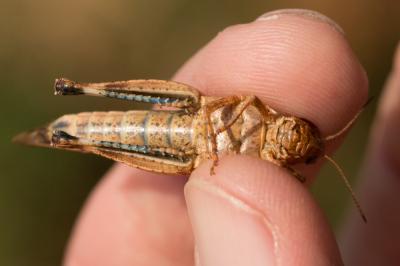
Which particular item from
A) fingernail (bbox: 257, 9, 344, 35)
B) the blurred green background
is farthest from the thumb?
the blurred green background

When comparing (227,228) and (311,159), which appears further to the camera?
(311,159)

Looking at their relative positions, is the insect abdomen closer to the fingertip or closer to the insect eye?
the fingertip

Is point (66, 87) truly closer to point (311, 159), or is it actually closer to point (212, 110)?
point (212, 110)

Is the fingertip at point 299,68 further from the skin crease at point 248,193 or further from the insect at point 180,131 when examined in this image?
the insect at point 180,131

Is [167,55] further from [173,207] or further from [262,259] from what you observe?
[262,259]

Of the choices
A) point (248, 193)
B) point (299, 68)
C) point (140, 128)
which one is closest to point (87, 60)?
point (140, 128)

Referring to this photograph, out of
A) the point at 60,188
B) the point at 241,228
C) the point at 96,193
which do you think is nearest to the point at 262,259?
the point at 241,228
